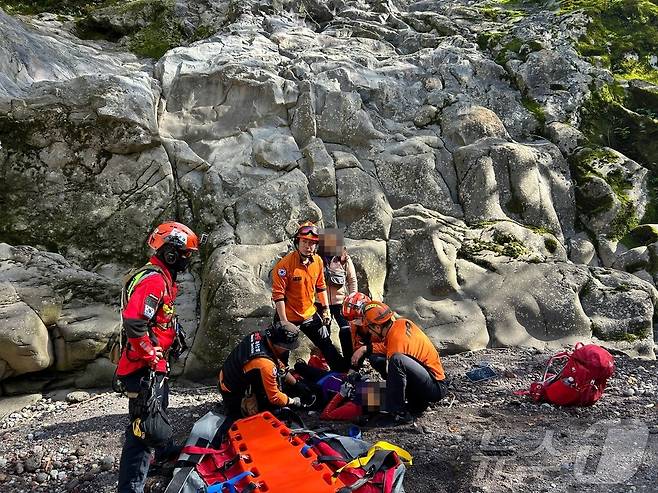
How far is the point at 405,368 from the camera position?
20.5 ft

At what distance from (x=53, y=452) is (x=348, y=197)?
767cm

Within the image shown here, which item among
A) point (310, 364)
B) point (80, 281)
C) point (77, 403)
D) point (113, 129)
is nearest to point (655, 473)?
point (310, 364)

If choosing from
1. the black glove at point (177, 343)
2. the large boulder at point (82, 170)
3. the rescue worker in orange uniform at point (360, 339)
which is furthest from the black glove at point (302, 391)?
the large boulder at point (82, 170)

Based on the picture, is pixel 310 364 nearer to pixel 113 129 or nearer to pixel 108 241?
pixel 108 241

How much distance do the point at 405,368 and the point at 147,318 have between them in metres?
3.16

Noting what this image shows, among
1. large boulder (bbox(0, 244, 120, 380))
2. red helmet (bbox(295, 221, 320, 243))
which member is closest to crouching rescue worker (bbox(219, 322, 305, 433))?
red helmet (bbox(295, 221, 320, 243))

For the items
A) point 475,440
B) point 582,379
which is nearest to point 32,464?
point 475,440

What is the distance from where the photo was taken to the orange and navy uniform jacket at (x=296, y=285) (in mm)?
7488

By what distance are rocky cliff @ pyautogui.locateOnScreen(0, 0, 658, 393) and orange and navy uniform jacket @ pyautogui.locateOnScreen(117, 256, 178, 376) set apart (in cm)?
386

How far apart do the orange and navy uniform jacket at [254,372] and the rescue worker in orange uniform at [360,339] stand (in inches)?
57.2

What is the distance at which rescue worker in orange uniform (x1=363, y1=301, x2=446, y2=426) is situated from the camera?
6.28 meters

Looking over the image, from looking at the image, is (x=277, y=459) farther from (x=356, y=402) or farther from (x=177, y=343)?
(x=356, y=402)

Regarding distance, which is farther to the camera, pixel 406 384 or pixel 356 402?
pixel 356 402

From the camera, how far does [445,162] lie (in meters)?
13.0
